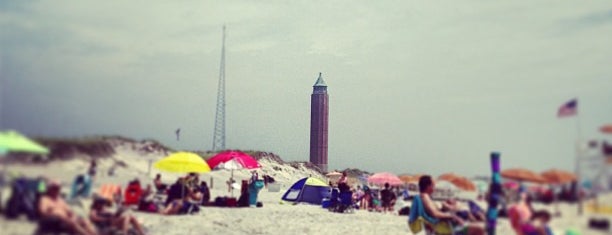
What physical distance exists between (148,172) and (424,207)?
12.9 feet

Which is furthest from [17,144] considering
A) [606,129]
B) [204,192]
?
[204,192]

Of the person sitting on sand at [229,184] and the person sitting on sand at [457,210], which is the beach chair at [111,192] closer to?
the person sitting on sand at [457,210]

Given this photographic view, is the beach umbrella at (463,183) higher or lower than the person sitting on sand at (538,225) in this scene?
higher

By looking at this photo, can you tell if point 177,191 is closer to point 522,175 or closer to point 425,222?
point 425,222

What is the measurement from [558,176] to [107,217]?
531 centimetres

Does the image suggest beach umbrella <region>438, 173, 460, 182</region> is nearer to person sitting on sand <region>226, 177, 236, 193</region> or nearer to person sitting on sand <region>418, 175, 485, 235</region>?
person sitting on sand <region>418, 175, 485, 235</region>

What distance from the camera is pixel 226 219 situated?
49.4ft

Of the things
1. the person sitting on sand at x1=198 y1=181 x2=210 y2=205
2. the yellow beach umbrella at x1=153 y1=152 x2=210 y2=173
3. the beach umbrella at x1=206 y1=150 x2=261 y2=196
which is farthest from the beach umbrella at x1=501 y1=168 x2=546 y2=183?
the beach umbrella at x1=206 y1=150 x2=261 y2=196

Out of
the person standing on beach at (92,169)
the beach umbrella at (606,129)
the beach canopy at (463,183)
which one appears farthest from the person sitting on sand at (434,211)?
the person standing on beach at (92,169)

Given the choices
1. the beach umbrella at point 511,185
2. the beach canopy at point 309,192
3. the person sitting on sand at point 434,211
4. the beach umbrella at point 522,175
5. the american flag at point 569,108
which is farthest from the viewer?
the beach canopy at point 309,192

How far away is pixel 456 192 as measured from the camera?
362 inches

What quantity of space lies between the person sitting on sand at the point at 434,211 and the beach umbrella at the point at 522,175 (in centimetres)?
77

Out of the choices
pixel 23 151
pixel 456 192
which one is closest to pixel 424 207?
pixel 456 192

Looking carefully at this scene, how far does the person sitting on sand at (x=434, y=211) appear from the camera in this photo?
27.5 feet
